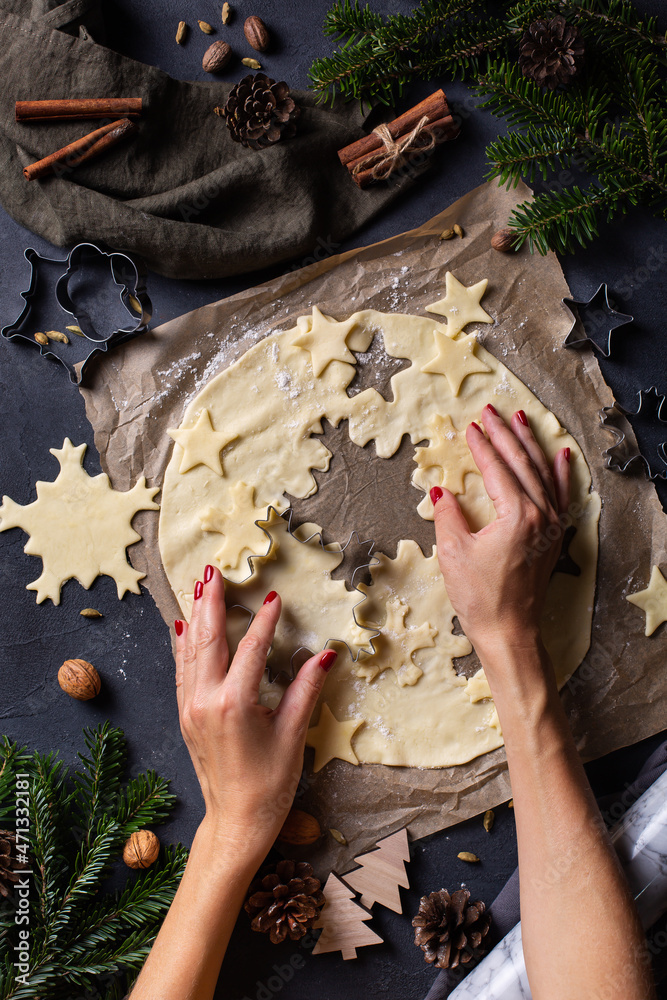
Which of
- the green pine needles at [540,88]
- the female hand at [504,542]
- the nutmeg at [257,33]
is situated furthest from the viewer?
the nutmeg at [257,33]

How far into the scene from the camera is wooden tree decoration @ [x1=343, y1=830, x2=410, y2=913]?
1361 millimetres

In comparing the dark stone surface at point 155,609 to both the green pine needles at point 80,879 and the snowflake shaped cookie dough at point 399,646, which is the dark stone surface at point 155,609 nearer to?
the green pine needles at point 80,879

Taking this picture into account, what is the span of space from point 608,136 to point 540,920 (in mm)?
1481

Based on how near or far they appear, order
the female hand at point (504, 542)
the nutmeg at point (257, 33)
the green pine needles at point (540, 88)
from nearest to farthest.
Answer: the green pine needles at point (540, 88), the female hand at point (504, 542), the nutmeg at point (257, 33)

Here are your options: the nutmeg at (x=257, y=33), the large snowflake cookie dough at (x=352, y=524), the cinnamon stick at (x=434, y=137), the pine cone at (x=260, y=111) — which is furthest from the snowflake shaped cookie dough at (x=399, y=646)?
the nutmeg at (x=257, y=33)

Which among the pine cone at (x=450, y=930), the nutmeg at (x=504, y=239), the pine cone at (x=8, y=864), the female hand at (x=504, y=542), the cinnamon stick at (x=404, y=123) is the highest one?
the cinnamon stick at (x=404, y=123)

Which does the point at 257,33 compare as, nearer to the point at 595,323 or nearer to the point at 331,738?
the point at 595,323

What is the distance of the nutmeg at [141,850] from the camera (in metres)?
1.34

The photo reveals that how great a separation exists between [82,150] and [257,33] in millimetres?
474

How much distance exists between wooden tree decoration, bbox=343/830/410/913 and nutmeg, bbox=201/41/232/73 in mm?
1789

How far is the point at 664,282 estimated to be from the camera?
4.59 ft

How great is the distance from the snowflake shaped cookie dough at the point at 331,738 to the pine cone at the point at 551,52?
140 centimetres

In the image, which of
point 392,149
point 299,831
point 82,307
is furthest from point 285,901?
point 392,149

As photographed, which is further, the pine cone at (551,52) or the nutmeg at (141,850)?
the nutmeg at (141,850)
